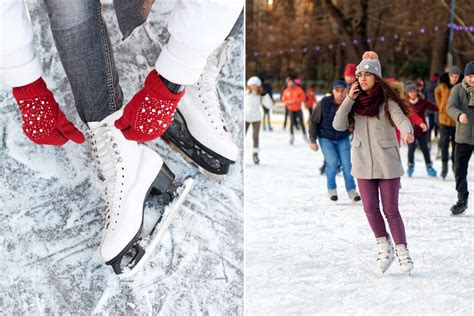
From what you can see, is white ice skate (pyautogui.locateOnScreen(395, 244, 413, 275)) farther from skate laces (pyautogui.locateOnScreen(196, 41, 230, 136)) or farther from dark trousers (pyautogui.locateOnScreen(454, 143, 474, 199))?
skate laces (pyautogui.locateOnScreen(196, 41, 230, 136))

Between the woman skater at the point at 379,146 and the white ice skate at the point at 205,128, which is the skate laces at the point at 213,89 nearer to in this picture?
the white ice skate at the point at 205,128

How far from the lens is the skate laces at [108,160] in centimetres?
166

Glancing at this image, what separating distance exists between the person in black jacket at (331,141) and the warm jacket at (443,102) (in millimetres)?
1591

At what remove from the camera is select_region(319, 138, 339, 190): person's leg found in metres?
6.69

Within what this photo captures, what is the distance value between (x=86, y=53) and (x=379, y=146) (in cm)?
284

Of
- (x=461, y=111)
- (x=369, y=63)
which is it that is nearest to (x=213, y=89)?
(x=369, y=63)

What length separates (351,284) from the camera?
379cm

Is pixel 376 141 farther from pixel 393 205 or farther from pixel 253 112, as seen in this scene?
pixel 253 112

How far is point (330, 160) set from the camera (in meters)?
6.76

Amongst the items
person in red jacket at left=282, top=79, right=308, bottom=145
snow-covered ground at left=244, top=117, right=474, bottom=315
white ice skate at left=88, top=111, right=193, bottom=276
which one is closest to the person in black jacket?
snow-covered ground at left=244, top=117, right=474, bottom=315

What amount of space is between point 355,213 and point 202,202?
4185 mm

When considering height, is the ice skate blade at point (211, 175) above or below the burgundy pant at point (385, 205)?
above

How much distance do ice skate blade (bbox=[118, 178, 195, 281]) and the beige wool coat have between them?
2.22 metres

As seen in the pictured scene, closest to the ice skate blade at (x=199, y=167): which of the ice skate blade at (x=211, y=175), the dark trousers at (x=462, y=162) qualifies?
the ice skate blade at (x=211, y=175)
